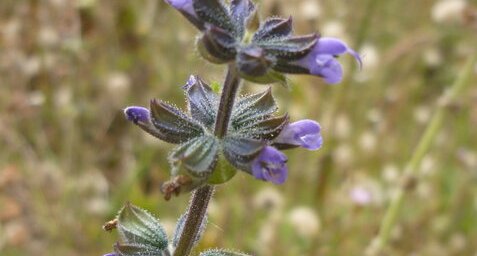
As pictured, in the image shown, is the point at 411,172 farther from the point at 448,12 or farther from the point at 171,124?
the point at 171,124

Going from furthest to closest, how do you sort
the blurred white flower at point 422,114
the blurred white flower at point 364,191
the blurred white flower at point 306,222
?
the blurred white flower at point 422,114 < the blurred white flower at point 364,191 < the blurred white flower at point 306,222

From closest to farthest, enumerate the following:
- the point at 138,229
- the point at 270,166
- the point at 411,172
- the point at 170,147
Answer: the point at 270,166 < the point at 138,229 < the point at 411,172 < the point at 170,147

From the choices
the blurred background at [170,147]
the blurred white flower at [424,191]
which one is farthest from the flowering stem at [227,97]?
the blurred white flower at [424,191]

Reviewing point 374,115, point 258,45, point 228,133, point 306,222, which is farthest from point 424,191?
point 258,45

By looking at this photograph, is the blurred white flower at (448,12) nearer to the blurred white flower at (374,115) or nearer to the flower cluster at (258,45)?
the blurred white flower at (374,115)

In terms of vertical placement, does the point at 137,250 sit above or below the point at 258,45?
below

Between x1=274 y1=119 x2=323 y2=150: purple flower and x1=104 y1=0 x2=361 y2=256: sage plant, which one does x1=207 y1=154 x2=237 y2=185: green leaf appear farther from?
x1=274 y1=119 x2=323 y2=150: purple flower

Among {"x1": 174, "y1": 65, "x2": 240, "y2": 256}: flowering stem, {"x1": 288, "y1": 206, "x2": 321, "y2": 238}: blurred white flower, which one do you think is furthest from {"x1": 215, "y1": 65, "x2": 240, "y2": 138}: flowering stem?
{"x1": 288, "y1": 206, "x2": 321, "y2": 238}: blurred white flower
